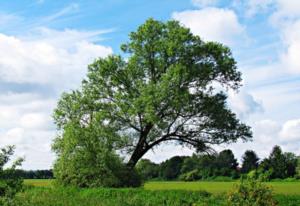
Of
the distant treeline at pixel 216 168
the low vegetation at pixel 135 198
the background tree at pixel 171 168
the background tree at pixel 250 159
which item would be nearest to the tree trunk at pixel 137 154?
the low vegetation at pixel 135 198

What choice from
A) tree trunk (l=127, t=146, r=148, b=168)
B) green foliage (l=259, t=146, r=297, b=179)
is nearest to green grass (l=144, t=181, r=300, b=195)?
tree trunk (l=127, t=146, r=148, b=168)

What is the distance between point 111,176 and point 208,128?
9630 millimetres

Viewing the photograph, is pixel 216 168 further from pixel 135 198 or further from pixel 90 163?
pixel 135 198

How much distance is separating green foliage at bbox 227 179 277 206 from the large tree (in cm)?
2246

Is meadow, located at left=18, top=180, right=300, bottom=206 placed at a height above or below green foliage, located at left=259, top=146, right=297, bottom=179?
below

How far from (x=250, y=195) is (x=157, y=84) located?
23095 mm

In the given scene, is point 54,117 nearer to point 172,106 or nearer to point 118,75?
point 118,75

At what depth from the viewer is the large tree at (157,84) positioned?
39.5 meters

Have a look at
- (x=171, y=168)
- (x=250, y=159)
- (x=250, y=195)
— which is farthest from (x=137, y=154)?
(x=250, y=159)

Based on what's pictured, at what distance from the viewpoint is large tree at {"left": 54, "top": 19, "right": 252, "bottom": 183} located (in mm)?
39531

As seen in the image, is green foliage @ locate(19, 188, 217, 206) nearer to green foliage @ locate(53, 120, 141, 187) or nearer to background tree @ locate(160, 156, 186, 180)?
green foliage @ locate(53, 120, 141, 187)

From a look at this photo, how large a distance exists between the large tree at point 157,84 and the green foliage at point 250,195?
73.7 ft

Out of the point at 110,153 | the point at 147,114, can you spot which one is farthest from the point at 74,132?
the point at 147,114

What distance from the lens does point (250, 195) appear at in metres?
15.9
